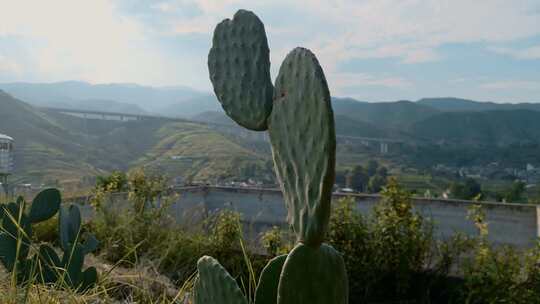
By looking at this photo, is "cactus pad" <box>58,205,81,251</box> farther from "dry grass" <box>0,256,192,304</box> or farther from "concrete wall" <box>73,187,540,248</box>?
"concrete wall" <box>73,187,540,248</box>

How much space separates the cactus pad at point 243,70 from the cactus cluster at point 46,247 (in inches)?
59.3

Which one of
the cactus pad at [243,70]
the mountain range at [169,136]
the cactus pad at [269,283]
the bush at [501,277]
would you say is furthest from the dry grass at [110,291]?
the mountain range at [169,136]

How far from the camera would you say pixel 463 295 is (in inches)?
151

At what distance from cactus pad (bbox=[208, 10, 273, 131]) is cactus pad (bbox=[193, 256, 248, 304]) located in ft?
1.18

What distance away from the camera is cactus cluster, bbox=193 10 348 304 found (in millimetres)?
1094

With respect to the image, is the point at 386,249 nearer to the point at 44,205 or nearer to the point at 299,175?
the point at 44,205

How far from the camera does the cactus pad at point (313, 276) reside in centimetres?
114

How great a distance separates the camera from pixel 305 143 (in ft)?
3.77

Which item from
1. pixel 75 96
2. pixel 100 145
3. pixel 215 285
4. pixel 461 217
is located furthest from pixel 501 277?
pixel 75 96

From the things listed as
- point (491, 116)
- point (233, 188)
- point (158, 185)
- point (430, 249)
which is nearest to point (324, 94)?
point (430, 249)

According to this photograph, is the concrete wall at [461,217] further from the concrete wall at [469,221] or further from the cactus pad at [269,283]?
the cactus pad at [269,283]

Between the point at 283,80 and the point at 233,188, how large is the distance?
604 centimetres

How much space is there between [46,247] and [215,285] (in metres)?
1.86

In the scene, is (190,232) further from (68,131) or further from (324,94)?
(68,131)
